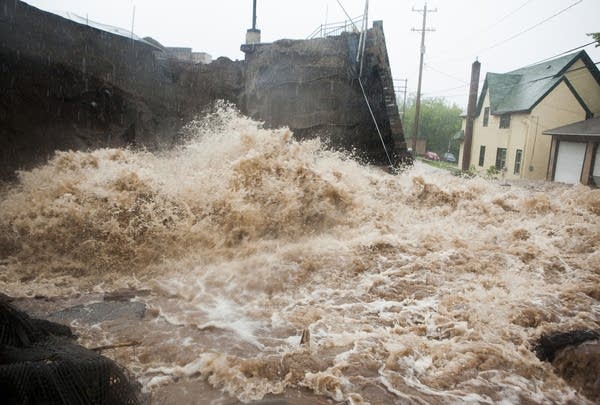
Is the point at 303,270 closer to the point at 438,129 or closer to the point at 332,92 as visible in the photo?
the point at 332,92

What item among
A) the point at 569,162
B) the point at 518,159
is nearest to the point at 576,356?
the point at 569,162

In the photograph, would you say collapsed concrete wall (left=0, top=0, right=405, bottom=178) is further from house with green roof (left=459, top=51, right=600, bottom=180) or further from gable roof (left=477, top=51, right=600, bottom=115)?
gable roof (left=477, top=51, right=600, bottom=115)

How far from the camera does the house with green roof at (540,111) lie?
19.4m

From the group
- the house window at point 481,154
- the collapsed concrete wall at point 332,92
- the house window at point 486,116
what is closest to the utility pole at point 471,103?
the house window at point 481,154

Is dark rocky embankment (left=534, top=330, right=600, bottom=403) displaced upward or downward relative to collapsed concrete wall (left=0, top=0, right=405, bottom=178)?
downward

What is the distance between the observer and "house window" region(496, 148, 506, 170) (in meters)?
21.4

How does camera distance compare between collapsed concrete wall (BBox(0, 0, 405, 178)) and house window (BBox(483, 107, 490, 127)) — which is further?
house window (BBox(483, 107, 490, 127))

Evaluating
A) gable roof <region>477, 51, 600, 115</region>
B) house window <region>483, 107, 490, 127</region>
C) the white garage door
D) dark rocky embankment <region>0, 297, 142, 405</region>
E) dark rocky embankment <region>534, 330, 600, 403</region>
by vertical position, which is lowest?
dark rocky embankment <region>534, 330, 600, 403</region>

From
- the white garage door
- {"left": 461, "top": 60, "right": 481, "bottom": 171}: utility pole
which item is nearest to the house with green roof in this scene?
the white garage door

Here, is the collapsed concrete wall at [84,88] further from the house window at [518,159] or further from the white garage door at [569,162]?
the white garage door at [569,162]

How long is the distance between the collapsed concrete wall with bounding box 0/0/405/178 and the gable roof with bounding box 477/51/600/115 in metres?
11.2

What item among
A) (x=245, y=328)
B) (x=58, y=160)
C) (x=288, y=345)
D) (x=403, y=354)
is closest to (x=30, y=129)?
(x=58, y=160)

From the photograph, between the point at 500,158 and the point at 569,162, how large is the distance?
151 inches

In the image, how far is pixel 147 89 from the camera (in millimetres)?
12289
